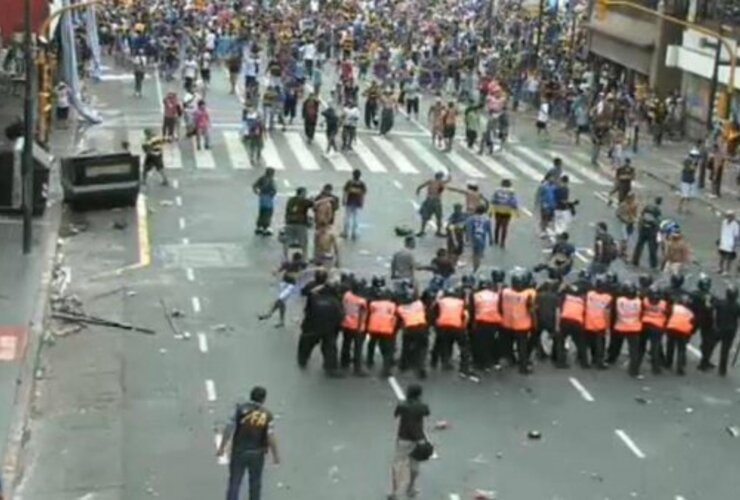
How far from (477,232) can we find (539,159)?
50.5ft

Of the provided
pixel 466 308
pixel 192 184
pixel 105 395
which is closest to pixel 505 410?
pixel 466 308

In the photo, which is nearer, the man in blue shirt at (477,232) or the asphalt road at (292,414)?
the asphalt road at (292,414)

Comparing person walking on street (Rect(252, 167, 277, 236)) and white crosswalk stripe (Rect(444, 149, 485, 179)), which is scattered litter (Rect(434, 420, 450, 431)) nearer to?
person walking on street (Rect(252, 167, 277, 236))

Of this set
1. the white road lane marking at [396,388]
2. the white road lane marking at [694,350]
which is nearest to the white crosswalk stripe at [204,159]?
the white road lane marking at [694,350]

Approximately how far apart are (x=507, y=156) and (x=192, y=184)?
10.8 metres

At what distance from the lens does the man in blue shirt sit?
26688 millimetres

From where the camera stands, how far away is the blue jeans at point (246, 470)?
581 inches

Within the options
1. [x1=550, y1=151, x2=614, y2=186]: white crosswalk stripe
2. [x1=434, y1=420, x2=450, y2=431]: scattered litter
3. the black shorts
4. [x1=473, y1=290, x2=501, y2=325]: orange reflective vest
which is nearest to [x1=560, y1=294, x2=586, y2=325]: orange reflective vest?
[x1=473, y1=290, x2=501, y2=325]: orange reflective vest

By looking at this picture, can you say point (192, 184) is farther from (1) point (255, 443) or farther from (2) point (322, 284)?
(1) point (255, 443)

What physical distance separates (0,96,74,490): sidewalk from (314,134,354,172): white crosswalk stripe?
716cm

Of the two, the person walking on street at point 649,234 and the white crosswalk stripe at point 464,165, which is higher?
the person walking on street at point 649,234

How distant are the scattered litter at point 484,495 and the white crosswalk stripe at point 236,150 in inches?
828

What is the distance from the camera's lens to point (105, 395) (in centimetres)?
1902

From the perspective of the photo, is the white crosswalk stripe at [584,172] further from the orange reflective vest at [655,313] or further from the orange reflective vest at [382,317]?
the orange reflective vest at [382,317]
